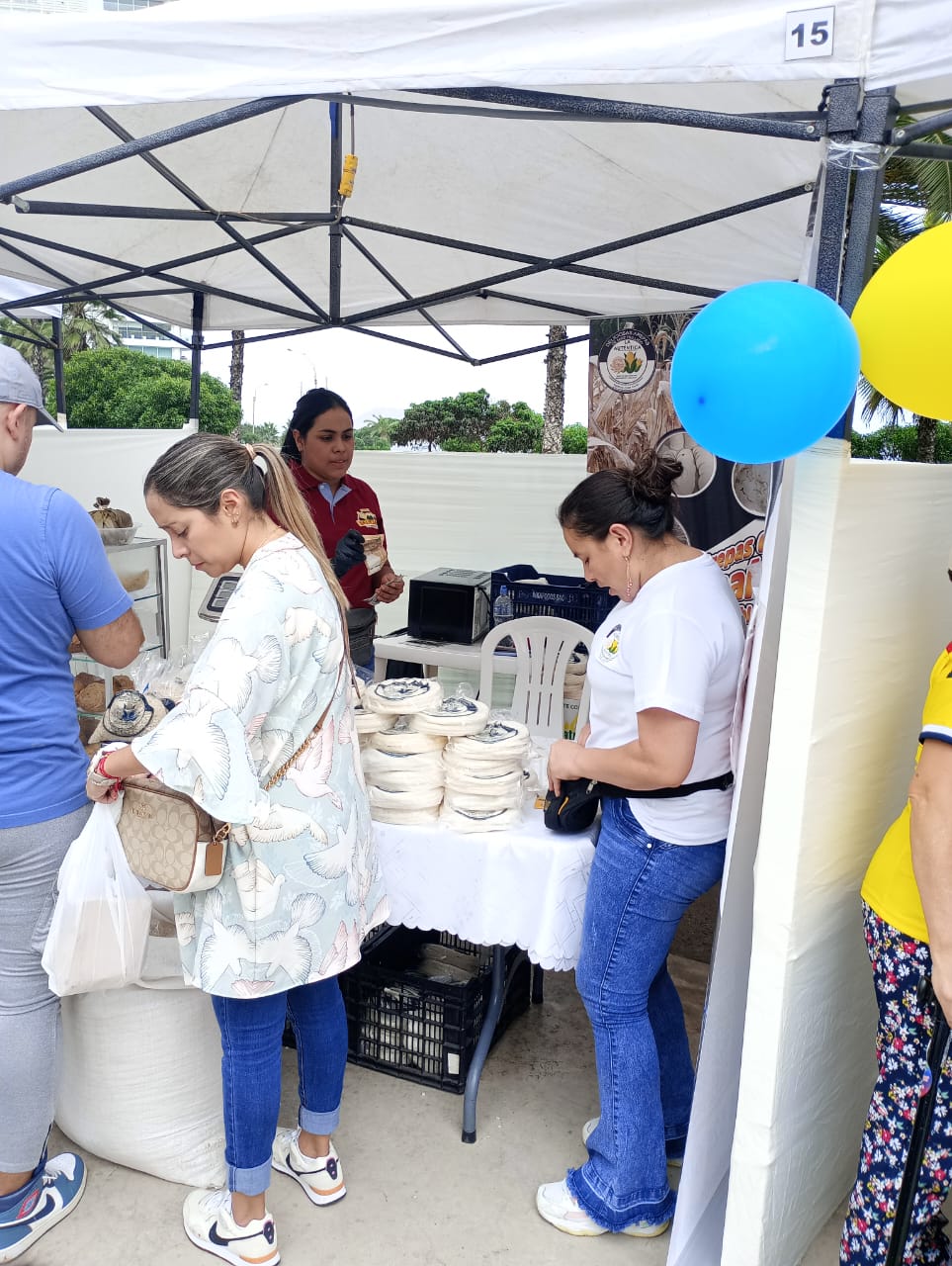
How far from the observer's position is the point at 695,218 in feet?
13.0

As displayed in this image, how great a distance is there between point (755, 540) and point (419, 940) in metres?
2.90

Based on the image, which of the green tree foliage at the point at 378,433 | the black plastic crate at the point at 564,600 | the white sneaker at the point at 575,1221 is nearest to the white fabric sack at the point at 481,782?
the white sneaker at the point at 575,1221

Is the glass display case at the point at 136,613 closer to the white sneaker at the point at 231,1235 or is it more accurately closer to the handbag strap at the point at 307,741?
the handbag strap at the point at 307,741

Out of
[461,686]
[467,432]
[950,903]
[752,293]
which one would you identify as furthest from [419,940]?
[467,432]

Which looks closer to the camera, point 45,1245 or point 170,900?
point 45,1245

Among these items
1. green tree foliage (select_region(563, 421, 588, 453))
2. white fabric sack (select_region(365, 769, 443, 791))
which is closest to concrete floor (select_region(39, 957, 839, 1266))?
white fabric sack (select_region(365, 769, 443, 791))

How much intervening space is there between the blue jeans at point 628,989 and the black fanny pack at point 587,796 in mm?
49

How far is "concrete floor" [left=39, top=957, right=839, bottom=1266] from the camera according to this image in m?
2.30

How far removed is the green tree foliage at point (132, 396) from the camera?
28.5 metres

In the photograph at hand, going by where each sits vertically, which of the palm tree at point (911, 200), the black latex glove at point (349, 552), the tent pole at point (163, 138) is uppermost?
the palm tree at point (911, 200)

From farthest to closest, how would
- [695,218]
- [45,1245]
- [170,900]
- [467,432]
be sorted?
[467,432]
[695,218]
[170,900]
[45,1245]

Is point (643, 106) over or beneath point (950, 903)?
over

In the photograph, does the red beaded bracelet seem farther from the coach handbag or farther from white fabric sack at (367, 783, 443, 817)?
white fabric sack at (367, 783, 443, 817)

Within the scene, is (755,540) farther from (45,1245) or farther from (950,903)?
(45,1245)
